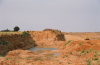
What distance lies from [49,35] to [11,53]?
20472 millimetres

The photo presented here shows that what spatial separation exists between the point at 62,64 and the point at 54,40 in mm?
22677

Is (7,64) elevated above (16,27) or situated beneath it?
situated beneath

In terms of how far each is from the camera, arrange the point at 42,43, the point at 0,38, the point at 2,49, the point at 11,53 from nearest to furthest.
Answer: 1. the point at 11,53
2. the point at 2,49
3. the point at 0,38
4. the point at 42,43

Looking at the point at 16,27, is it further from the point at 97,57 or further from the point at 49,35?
the point at 97,57

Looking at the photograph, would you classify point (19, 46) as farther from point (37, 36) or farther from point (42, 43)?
point (37, 36)

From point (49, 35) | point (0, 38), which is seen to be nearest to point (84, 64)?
point (0, 38)

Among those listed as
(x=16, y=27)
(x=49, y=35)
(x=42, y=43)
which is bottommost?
(x=42, y=43)

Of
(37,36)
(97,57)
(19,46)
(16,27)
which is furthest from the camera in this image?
(16,27)

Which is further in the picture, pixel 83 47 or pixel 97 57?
pixel 83 47

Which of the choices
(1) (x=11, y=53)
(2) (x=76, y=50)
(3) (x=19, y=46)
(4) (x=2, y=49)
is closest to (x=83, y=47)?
(2) (x=76, y=50)

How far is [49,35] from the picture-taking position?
34.0 metres

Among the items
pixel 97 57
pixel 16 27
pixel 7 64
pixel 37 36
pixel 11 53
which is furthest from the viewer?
pixel 16 27

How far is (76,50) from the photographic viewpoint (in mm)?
15523

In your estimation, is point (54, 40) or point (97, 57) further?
point (54, 40)
